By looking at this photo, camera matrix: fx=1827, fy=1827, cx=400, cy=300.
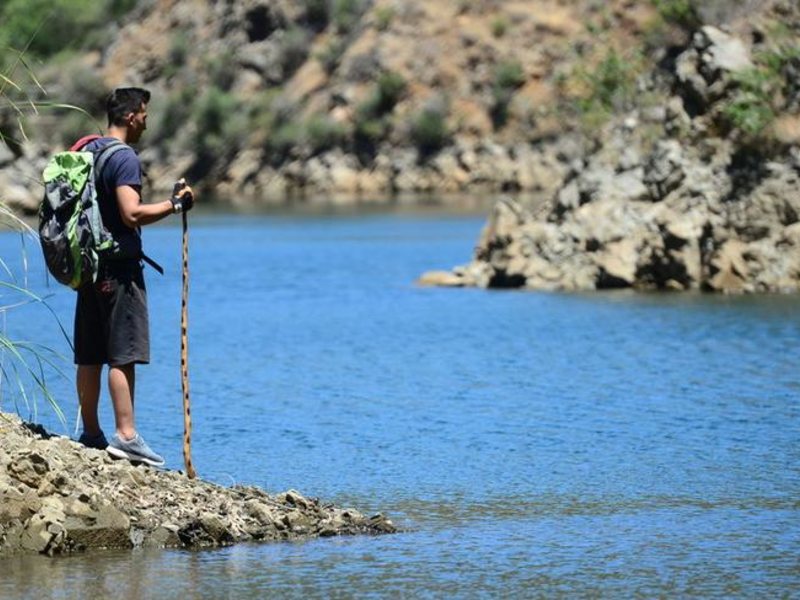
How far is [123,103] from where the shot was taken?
386 inches

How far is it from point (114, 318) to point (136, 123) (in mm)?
1087

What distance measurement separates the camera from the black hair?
32.1ft

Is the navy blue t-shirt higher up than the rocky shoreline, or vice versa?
the navy blue t-shirt

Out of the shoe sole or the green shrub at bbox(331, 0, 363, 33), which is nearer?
the shoe sole

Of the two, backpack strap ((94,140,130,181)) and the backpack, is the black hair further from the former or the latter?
the backpack

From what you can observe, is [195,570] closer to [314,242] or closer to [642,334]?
[642,334]

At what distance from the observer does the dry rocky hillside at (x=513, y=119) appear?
2544cm

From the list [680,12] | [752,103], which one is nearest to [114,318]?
[752,103]

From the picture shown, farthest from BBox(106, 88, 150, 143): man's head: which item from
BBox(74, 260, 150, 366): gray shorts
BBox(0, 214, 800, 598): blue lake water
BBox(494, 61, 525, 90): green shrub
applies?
BBox(494, 61, 525, 90): green shrub

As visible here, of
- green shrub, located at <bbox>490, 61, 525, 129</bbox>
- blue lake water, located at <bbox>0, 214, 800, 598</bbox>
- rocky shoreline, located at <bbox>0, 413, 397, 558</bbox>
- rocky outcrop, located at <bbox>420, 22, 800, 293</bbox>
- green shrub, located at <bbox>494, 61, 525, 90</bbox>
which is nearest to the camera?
blue lake water, located at <bbox>0, 214, 800, 598</bbox>

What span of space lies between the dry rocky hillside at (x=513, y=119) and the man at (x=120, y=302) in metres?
15.4

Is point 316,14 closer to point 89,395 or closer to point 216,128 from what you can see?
point 216,128

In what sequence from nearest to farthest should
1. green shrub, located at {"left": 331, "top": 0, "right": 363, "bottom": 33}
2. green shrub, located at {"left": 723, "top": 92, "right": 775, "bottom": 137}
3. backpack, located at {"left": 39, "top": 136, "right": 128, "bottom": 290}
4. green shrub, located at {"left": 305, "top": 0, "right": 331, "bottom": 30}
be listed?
backpack, located at {"left": 39, "top": 136, "right": 128, "bottom": 290} < green shrub, located at {"left": 723, "top": 92, "right": 775, "bottom": 137} < green shrub, located at {"left": 331, "top": 0, "right": 363, "bottom": 33} < green shrub, located at {"left": 305, "top": 0, "right": 331, "bottom": 30}

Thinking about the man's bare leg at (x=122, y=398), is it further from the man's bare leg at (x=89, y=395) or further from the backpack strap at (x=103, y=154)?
the backpack strap at (x=103, y=154)
